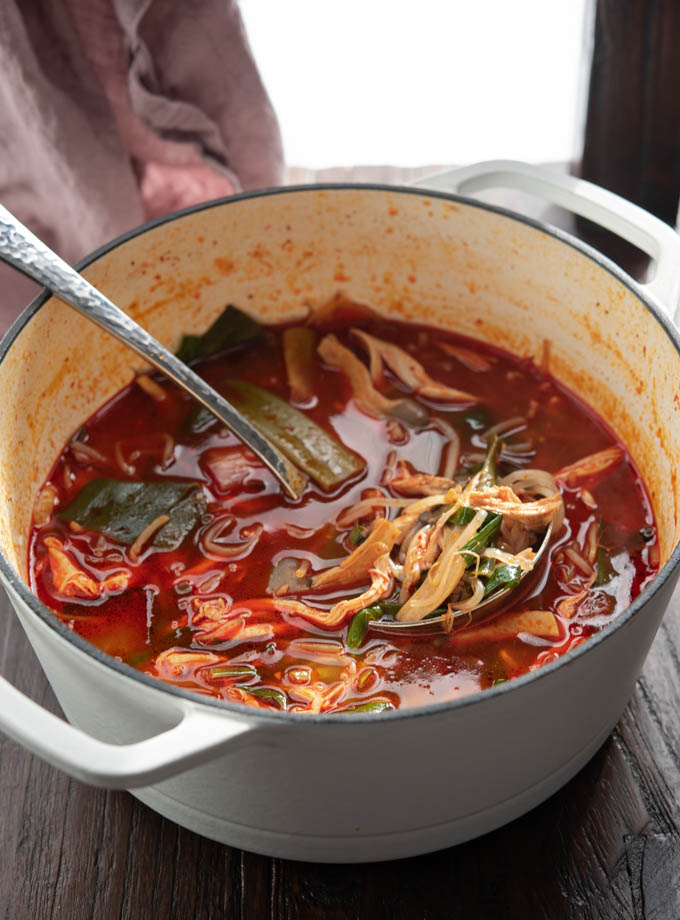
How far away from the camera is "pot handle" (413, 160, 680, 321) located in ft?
5.60

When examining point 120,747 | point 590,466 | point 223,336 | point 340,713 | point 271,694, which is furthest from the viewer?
point 223,336

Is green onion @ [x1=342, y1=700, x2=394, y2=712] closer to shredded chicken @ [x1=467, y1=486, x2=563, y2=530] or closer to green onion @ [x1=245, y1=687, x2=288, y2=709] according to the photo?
green onion @ [x1=245, y1=687, x2=288, y2=709]

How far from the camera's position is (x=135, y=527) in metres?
1.73

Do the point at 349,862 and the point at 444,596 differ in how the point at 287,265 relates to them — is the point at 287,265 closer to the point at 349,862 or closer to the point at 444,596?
the point at 444,596

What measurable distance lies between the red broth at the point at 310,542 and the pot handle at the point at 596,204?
0.30 meters

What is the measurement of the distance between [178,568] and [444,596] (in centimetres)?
44

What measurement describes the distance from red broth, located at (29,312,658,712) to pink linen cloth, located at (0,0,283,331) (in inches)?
19.2

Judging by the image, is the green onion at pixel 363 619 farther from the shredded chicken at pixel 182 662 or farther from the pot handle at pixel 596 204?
the pot handle at pixel 596 204

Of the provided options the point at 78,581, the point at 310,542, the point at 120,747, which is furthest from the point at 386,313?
the point at 120,747

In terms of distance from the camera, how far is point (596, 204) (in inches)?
70.9

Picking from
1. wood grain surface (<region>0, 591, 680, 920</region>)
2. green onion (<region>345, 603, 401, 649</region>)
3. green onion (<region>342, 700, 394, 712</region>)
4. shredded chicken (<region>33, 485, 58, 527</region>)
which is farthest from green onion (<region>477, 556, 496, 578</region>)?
shredded chicken (<region>33, 485, 58, 527</region>)

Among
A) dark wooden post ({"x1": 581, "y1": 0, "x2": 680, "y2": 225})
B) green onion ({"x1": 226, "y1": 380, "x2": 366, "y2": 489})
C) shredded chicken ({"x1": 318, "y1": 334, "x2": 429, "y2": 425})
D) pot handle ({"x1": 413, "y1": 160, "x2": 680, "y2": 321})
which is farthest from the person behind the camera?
dark wooden post ({"x1": 581, "y1": 0, "x2": 680, "y2": 225})

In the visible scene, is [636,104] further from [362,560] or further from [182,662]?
[182,662]

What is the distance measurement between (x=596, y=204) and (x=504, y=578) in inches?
27.1
